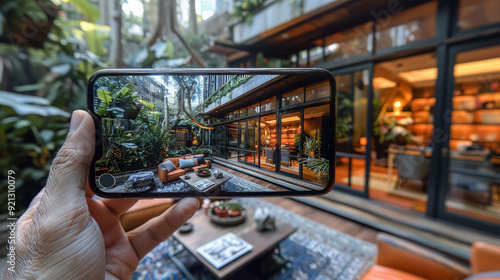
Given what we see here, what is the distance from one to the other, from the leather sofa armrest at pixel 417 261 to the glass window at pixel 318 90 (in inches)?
65.1

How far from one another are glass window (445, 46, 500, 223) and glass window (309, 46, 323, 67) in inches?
80.9

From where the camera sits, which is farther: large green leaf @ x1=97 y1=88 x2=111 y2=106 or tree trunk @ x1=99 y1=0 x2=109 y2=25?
tree trunk @ x1=99 y1=0 x2=109 y2=25

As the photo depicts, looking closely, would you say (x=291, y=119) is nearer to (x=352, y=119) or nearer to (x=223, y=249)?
(x=223, y=249)

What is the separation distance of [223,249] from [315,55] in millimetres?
3977

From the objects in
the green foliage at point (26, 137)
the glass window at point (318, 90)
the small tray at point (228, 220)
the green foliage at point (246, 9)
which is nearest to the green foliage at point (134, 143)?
the glass window at point (318, 90)

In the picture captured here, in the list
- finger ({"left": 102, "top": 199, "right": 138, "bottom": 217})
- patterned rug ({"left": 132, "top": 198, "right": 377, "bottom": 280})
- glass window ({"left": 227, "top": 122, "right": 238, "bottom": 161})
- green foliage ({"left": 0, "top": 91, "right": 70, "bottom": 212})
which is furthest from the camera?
patterned rug ({"left": 132, "top": 198, "right": 377, "bottom": 280})

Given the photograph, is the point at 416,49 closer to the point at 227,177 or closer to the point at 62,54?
the point at 227,177

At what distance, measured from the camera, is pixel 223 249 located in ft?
5.98

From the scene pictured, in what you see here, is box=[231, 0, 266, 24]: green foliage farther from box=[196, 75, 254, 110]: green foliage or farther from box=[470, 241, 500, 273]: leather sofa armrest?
box=[470, 241, 500, 273]: leather sofa armrest

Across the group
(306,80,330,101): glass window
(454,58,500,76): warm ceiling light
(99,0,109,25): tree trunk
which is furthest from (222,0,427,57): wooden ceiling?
(306,80,330,101): glass window

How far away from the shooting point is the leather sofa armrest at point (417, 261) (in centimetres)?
133

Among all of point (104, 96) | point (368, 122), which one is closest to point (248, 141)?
point (104, 96)

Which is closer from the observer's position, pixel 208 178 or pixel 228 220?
pixel 208 178

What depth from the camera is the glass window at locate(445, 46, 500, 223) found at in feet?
8.18
